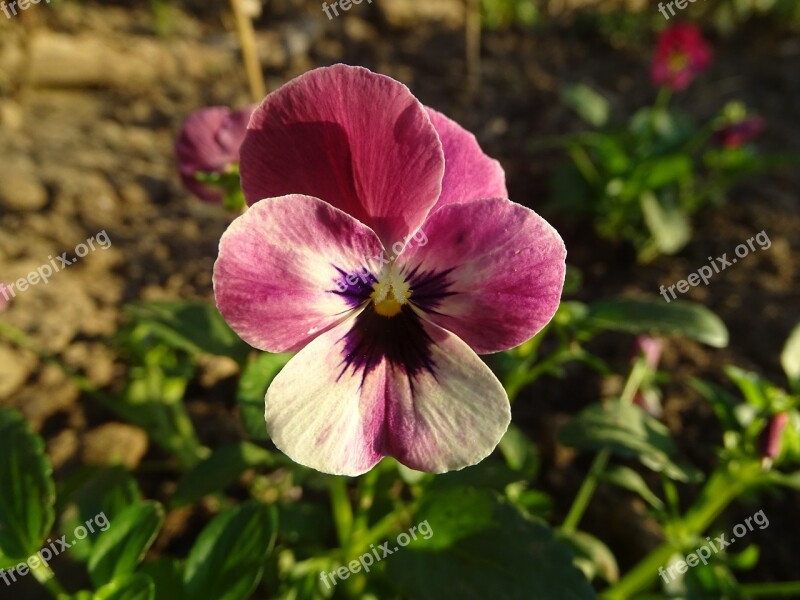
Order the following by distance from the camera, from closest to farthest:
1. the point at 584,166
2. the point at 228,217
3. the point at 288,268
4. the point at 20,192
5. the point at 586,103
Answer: the point at 288,268, the point at 228,217, the point at 20,192, the point at 584,166, the point at 586,103

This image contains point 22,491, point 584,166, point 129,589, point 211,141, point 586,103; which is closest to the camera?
point 129,589

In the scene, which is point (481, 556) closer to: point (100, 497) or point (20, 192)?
point (100, 497)

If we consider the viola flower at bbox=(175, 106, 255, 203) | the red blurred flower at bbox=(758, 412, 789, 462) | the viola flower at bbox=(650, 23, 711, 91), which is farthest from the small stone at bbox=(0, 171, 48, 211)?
the viola flower at bbox=(650, 23, 711, 91)

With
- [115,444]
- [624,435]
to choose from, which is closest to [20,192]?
[115,444]

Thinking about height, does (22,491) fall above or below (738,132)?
above

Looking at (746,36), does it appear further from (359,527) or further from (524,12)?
(359,527)

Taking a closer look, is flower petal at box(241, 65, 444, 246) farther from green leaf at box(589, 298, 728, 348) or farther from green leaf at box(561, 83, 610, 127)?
green leaf at box(561, 83, 610, 127)
